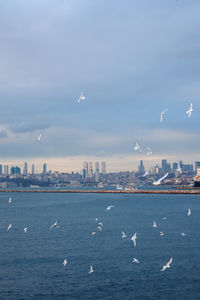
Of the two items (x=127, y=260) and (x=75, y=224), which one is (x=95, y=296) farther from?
(x=75, y=224)

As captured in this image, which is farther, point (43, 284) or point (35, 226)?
point (35, 226)

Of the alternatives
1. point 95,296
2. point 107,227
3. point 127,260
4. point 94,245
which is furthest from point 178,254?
point 107,227

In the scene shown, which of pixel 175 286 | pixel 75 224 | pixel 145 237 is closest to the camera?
pixel 175 286

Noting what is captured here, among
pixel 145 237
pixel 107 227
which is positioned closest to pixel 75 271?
pixel 145 237

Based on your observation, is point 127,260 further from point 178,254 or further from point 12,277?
point 12,277

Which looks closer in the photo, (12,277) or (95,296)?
(95,296)

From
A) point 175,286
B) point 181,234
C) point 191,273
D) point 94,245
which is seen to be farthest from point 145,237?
point 175,286

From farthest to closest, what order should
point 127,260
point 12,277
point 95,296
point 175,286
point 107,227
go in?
point 107,227, point 127,260, point 12,277, point 175,286, point 95,296

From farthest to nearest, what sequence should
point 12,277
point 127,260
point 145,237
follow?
point 145,237
point 127,260
point 12,277

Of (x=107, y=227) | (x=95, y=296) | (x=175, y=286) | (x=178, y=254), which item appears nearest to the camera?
(x=95, y=296)
